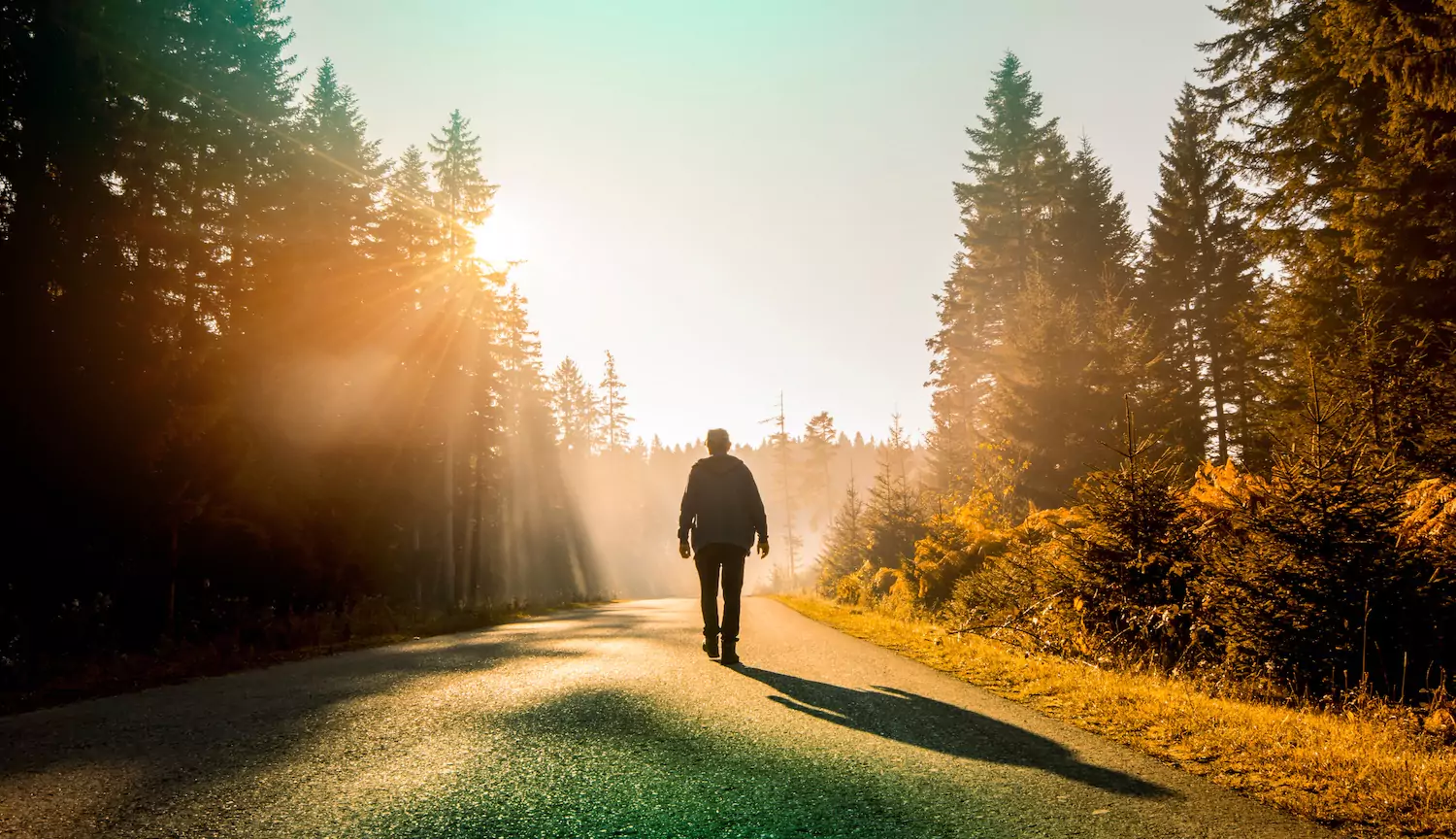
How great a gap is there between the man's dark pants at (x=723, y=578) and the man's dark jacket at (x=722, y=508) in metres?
0.09

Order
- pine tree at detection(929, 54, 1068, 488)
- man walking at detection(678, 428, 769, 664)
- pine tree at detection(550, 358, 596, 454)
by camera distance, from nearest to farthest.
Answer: man walking at detection(678, 428, 769, 664)
pine tree at detection(929, 54, 1068, 488)
pine tree at detection(550, 358, 596, 454)

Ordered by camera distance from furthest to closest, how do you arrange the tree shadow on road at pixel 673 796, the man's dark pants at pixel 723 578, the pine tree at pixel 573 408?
the pine tree at pixel 573 408
the man's dark pants at pixel 723 578
the tree shadow on road at pixel 673 796

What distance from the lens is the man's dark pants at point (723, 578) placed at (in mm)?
7043

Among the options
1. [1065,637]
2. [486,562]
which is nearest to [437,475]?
[486,562]

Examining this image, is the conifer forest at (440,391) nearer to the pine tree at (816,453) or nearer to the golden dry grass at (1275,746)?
the golden dry grass at (1275,746)

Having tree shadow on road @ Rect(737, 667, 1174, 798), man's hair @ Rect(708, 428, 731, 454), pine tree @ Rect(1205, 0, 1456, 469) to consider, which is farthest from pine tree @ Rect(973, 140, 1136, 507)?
tree shadow on road @ Rect(737, 667, 1174, 798)

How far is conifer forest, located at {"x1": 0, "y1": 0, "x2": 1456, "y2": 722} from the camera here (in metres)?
5.99

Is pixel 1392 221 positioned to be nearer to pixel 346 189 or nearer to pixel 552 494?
pixel 346 189

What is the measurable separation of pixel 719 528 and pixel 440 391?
20929 mm

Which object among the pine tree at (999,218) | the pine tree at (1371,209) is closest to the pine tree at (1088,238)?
the pine tree at (999,218)

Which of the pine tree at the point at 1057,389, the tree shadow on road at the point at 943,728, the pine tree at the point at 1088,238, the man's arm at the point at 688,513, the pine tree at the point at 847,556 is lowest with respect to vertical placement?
the pine tree at the point at 847,556

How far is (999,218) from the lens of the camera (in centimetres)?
3491

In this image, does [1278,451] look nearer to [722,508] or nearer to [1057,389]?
[722,508]

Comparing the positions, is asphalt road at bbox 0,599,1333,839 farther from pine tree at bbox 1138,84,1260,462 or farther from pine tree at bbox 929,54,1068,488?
pine tree at bbox 929,54,1068,488
